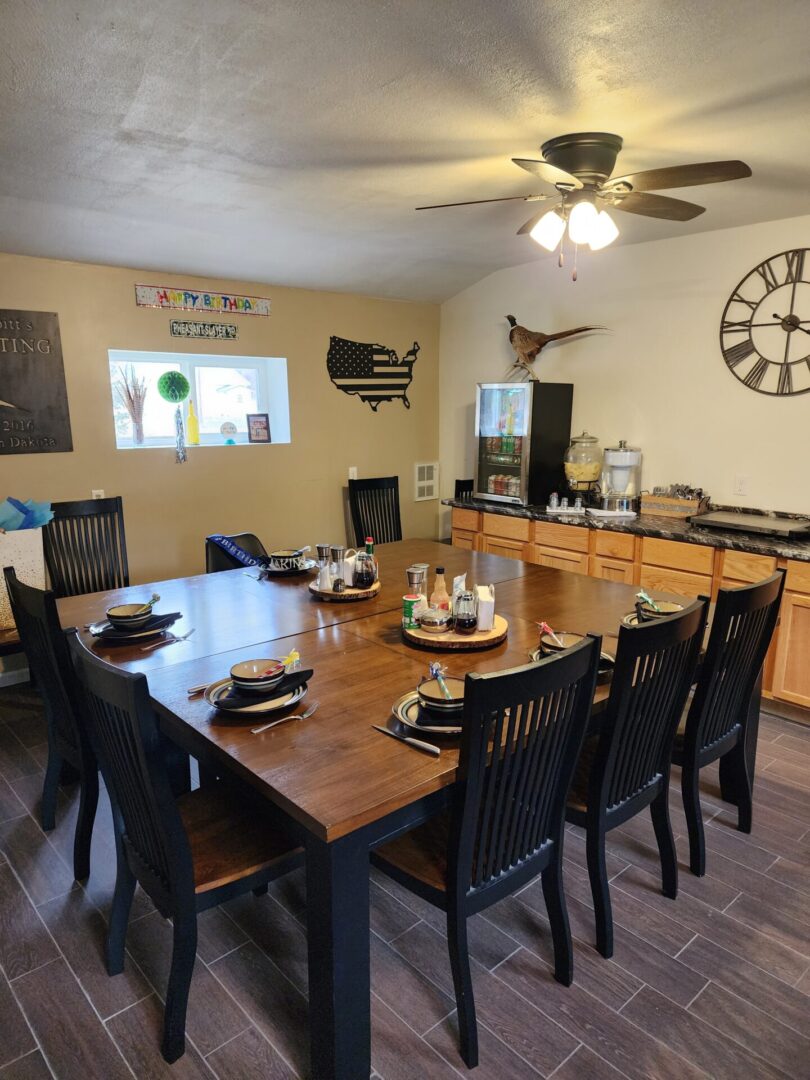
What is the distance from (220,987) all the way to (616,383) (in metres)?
3.74

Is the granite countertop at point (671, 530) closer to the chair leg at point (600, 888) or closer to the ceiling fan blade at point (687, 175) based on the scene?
the ceiling fan blade at point (687, 175)

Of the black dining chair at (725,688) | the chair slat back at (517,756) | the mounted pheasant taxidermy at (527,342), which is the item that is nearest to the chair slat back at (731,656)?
the black dining chair at (725,688)

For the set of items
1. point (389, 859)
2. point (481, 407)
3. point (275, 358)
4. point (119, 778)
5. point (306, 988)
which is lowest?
point (306, 988)

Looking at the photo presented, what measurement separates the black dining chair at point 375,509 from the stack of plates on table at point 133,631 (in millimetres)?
2186

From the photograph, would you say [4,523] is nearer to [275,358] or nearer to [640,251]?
[275,358]

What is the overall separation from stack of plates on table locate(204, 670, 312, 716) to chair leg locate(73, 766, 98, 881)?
65cm

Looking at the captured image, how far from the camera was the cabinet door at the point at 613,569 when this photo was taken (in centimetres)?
371

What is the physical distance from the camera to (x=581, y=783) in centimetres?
187

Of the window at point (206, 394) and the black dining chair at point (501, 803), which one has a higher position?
the window at point (206, 394)

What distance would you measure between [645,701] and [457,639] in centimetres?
58

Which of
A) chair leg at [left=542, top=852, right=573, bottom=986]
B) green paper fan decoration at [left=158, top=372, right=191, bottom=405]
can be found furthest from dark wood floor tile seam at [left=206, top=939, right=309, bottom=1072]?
green paper fan decoration at [left=158, top=372, right=191, bottom=405]

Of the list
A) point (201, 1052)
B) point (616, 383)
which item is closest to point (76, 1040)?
point (201, 1052)

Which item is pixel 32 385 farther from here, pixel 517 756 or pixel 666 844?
pixel 666 844

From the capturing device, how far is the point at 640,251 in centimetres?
390
